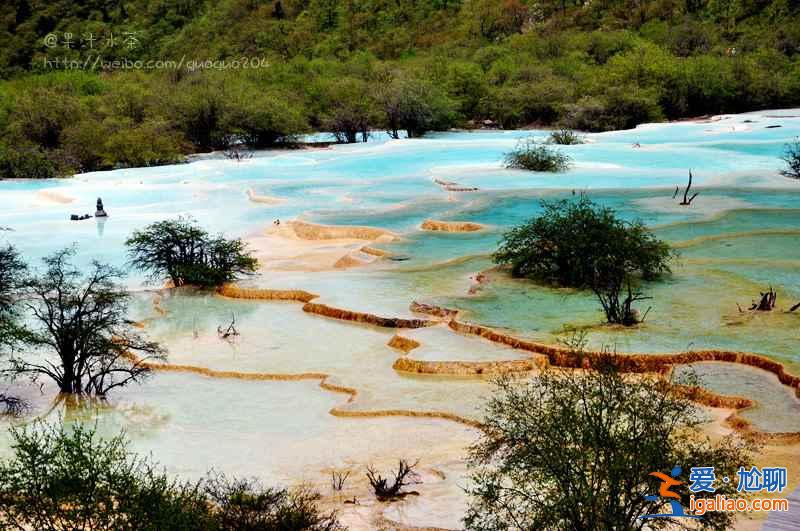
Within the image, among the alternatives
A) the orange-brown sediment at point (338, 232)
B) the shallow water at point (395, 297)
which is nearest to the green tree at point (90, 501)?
the shallow water at point (395, 297)

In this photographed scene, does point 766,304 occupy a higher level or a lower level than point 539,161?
lower

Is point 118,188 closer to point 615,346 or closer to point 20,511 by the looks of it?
point 615,346

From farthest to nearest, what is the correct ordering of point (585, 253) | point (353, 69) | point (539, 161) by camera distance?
point (353, 69) → point (539, 161) → point (585, 253)

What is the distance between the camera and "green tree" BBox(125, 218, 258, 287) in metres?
15.0

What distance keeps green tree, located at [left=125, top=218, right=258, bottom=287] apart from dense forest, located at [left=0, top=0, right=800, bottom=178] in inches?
521

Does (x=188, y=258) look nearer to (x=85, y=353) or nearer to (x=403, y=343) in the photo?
(x=85, y=353)

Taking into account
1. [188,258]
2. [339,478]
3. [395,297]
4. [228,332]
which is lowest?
[339,478]

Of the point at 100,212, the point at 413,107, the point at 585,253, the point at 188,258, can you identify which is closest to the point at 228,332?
the point at 188,258

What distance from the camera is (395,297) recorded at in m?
13.4

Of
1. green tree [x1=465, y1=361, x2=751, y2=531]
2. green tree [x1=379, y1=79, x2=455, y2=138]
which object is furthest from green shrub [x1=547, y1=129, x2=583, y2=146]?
green tree [x1=465, y1=361, x2=751, y2=531]

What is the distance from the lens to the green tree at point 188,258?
592 inches

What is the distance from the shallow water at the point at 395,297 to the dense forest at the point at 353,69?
750 cm

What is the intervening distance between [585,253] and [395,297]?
→ 2.75 metres

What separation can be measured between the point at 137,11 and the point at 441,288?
64124 mm
